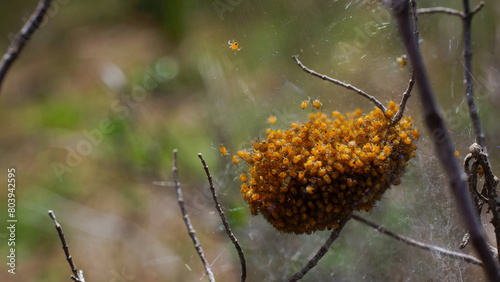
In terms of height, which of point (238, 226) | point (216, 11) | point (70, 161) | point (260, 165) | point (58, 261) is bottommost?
point (58, 261)

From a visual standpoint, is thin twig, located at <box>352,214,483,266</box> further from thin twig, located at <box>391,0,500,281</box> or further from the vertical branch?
thin twig, located at <box>391,0,500,281</box>

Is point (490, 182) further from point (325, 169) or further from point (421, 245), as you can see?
point (325, 169)

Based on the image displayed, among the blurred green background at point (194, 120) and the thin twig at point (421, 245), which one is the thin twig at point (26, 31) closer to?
the blurred green background at point (194, 120)

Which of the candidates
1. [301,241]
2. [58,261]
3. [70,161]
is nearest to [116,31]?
[70,161]

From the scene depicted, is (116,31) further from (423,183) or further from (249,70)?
(423,183)

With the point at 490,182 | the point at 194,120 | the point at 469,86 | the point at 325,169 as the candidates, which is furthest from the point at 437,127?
the point at 194,120
